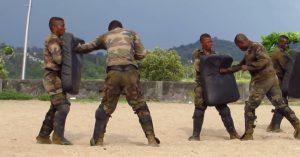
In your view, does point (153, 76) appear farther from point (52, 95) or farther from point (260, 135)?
point (52, 95)

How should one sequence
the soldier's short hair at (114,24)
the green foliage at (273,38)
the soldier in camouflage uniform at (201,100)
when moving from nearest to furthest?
the soldier's short hair at (114,24) → the soldier in camouflage uniform at (201,100) → the green foliage at (273,38)

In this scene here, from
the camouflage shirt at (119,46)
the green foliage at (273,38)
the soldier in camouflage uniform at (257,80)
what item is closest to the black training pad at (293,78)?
the soldier in camouflage uniform at (257,80)

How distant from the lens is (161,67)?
2892 centimetres

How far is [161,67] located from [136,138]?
19.7 metres

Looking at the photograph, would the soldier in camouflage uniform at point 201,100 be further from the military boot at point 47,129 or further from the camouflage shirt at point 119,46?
the military boot at point 47,129

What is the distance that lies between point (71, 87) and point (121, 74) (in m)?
0.71

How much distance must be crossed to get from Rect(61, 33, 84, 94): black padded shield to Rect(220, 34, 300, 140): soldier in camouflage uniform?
2.36 metres

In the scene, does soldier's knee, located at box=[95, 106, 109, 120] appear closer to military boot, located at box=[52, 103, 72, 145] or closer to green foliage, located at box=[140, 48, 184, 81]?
military boot, located at box=[52, 103, 72, 145]

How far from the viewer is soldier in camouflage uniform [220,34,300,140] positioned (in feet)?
29.0

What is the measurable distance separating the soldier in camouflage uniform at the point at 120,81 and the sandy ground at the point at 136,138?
0.99ft

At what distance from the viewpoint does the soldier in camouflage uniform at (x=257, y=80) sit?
29.0ft

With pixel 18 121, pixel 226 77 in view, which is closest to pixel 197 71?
pixel 226 77

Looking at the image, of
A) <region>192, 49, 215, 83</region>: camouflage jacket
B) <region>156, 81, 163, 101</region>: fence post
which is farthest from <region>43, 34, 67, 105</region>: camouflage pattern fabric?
<region>156, 81, 163, 101</region>: fence post

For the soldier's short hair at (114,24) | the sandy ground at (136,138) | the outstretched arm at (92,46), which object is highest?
the soldier's short hair at (114,24)
